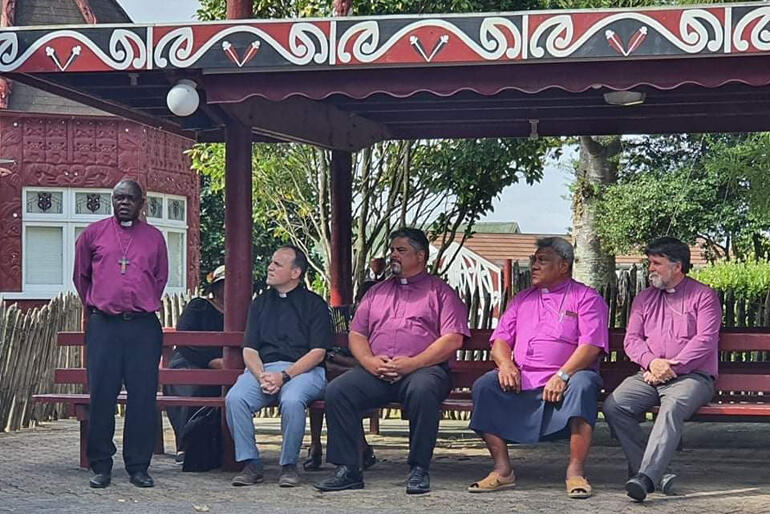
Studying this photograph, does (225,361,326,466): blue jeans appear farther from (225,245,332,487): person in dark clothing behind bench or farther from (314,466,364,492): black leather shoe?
(314,466,364,492): black leather shoe

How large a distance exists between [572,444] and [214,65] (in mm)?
3103

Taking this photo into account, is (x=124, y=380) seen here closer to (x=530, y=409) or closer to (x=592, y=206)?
(x=530, y=409)

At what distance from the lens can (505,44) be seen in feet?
26.1

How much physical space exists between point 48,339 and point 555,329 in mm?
6451

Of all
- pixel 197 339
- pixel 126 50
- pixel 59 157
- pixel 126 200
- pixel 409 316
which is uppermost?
pixel 59 157

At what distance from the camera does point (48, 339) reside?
1326 cm

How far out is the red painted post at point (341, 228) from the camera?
39.1ft

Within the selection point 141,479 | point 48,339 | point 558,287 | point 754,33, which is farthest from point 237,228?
point 48,339

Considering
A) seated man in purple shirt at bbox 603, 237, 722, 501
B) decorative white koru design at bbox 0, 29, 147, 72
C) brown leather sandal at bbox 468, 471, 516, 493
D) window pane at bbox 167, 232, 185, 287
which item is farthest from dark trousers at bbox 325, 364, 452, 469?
window pane at bbox 167, 232, 185, 287

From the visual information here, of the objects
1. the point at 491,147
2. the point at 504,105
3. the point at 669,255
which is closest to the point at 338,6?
the point at 491,147

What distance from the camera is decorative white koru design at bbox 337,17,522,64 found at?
7949mm

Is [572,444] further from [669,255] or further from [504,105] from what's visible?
[504,105]

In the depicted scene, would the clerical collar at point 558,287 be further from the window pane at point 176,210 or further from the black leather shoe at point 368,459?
the window pane at point 176,210

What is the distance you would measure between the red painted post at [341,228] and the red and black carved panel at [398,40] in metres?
3.59
